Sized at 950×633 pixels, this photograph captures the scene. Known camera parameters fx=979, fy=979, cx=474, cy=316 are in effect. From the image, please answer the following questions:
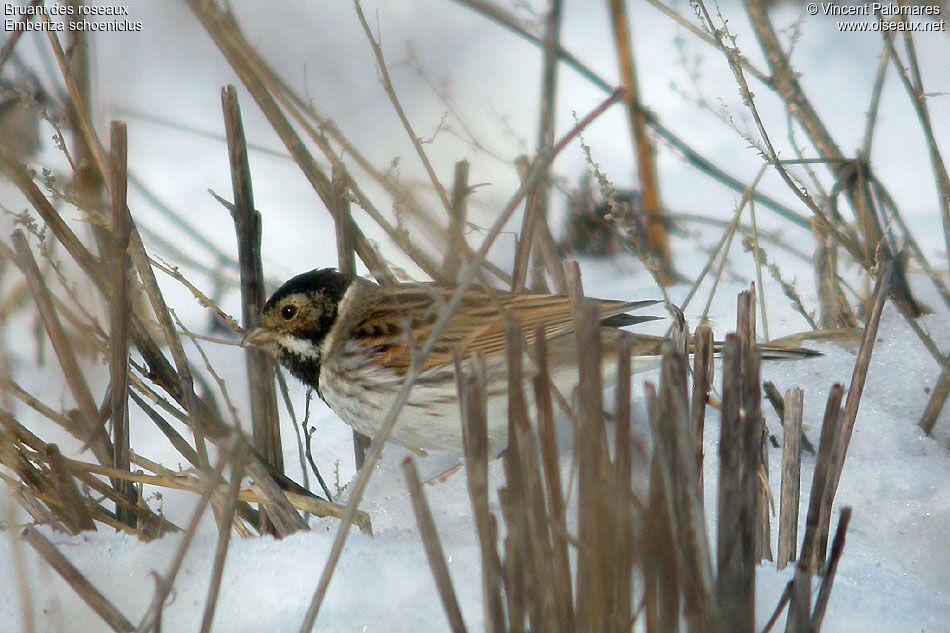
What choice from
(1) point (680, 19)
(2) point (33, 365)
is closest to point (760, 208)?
(1) point (680, 19)

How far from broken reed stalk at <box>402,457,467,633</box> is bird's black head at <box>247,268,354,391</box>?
1.66 m

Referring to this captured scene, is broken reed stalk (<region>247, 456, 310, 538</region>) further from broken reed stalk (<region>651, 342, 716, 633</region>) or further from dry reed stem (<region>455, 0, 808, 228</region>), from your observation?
dry reed stem (<region>455, 0, 808, 228</region>)

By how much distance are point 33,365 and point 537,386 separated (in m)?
3.26

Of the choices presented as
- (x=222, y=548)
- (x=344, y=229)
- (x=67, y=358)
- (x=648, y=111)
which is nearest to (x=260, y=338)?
(x=344, y=229)

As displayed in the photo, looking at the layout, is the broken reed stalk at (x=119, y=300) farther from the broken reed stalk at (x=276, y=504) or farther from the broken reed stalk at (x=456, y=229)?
the broken reed stalk at (x=456, y=229)

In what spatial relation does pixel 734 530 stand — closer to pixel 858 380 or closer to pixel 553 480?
pixel 553 480

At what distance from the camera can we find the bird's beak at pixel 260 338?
2.88 metres

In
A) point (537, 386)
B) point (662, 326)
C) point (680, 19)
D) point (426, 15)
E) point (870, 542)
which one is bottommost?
point (870, 542)

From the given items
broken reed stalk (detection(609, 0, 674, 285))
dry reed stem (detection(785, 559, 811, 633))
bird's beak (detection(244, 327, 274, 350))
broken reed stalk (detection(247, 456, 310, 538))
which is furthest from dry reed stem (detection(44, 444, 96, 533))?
broken reed stalk (detection(609, 0, 674, 285))

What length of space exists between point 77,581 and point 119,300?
0.84 metres

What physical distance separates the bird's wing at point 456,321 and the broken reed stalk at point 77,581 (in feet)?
4.52

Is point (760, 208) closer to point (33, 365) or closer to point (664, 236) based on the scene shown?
point (664, 236)

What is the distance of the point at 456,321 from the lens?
3.20m

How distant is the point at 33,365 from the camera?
13.3 feet
